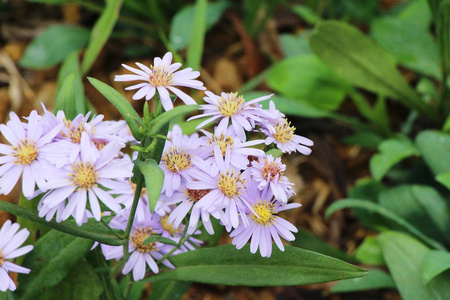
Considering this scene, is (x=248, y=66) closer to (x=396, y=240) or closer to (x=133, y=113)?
(x=396, y=240)

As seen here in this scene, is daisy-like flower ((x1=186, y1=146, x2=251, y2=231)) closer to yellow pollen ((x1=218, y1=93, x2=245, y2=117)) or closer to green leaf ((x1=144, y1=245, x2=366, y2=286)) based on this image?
yellow pollen ((x1=218, y1=93, x2=245, y2=117))

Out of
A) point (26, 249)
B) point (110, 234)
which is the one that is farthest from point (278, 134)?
point (26, 249)

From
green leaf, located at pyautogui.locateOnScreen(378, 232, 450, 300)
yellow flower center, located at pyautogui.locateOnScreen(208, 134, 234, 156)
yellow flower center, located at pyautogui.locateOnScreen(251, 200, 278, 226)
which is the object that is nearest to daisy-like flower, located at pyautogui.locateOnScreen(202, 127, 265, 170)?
yellow flower center, located at pyautogui.locateOnScreen(208, 134, 234, 156)

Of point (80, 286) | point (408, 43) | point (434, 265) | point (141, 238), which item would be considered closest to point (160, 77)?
point (141, 238)

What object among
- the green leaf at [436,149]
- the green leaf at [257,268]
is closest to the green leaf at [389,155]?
the green leaf at [436,149]

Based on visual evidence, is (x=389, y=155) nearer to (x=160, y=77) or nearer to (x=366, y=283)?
(x=366, y=283)
